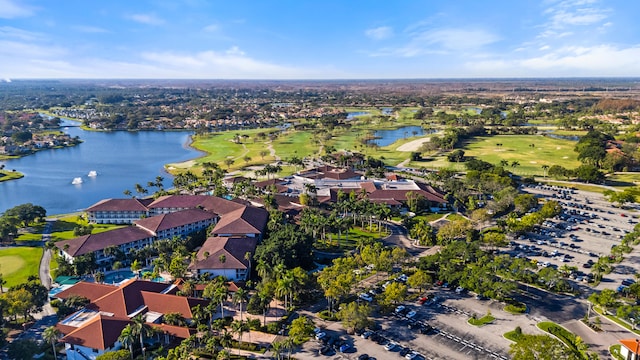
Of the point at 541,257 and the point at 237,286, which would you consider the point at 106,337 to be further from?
the point at 541,257

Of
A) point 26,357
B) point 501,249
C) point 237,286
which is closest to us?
point 26,357

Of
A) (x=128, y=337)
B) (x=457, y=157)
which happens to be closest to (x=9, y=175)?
(x=128, y=337)

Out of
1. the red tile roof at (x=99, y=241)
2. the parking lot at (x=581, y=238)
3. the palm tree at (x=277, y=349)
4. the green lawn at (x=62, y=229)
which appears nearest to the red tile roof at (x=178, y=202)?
the green lawn at (x=62, y=229)

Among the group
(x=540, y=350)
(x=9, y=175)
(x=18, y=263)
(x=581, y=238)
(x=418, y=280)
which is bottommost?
(x=9, y=175)

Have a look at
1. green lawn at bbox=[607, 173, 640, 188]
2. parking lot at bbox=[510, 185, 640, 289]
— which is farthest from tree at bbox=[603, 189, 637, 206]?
green lawn at bbox=[607, 173, 640, 188]

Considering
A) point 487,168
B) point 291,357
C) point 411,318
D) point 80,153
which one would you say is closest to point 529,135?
point 487,168

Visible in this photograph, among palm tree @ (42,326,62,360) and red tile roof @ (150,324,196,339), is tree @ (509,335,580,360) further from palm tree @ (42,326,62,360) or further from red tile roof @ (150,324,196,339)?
palm tree @ (42,326,62,360)

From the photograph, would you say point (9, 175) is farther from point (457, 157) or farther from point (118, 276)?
point (457, 157)
